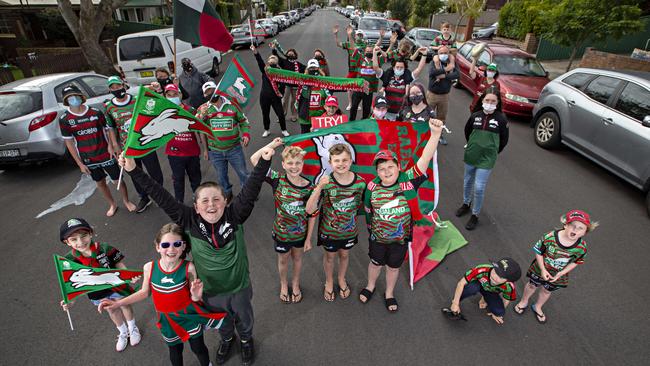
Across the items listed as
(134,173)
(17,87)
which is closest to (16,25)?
(17,87)

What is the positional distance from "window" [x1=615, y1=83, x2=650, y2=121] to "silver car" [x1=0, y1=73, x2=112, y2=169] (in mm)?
10199

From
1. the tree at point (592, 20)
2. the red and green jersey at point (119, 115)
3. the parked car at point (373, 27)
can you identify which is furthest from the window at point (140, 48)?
the tree at point (592, 20)

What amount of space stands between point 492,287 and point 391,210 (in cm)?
131

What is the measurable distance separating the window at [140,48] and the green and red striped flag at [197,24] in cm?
753

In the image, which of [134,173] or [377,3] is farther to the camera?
[377,3]

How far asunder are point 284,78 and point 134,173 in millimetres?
3782

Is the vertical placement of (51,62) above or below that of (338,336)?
above

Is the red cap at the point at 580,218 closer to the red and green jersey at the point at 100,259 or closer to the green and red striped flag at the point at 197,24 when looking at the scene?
the red and green jersey at the point at 100,259

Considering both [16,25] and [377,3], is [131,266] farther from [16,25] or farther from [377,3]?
[377,3]

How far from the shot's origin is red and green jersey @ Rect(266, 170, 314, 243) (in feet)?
10.0

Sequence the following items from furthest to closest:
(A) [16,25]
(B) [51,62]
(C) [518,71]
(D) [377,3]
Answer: (D) [377,3]
(A) [16,25]
(B) [51,62]
(C) [518,71]

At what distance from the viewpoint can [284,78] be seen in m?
5.79

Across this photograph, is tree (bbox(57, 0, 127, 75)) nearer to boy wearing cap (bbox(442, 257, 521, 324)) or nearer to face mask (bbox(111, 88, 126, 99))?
face mask (bbox(111, 88, 126, 99))

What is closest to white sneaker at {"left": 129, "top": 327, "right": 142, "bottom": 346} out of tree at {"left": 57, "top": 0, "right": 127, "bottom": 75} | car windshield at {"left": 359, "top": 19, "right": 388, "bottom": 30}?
tree at {"left": 57, "top": 0, "right": 127, "bottom": 75}
